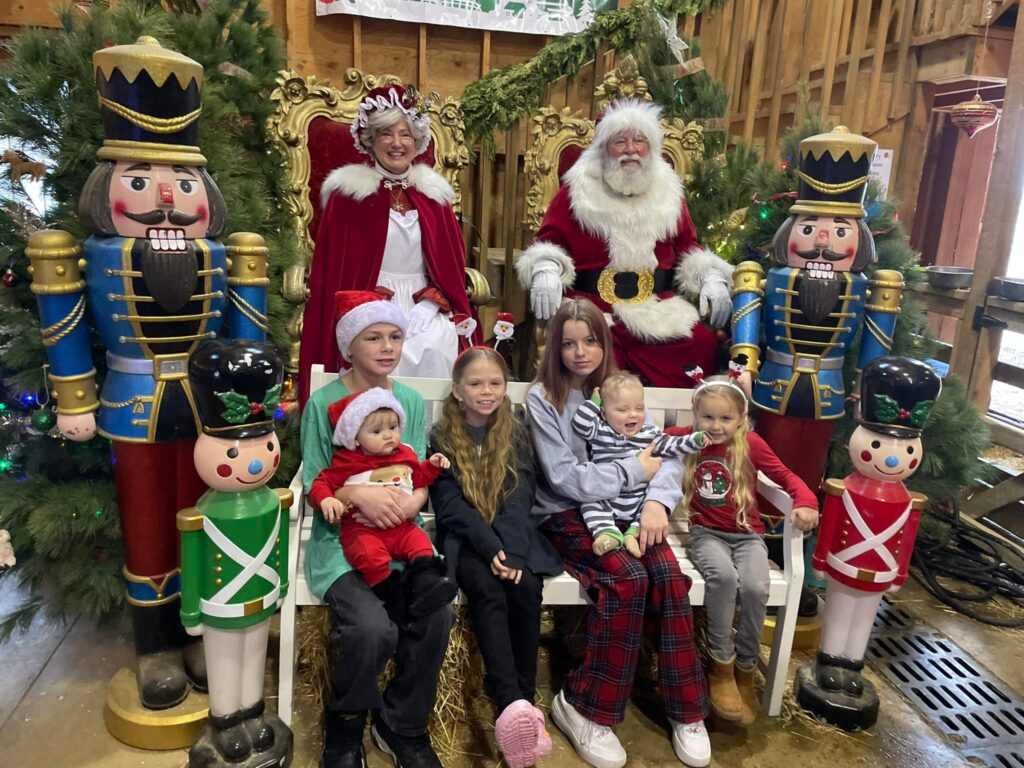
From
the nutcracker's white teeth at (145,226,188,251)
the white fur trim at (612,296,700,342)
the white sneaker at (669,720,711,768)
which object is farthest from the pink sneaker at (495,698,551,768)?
the white fur trim at (612,296,700,342)

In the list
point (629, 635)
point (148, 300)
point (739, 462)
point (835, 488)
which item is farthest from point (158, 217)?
point (835, 488)

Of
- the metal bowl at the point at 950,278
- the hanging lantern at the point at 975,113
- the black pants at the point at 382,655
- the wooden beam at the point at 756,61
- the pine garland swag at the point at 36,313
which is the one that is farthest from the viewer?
the wooden beam at the point at 756,61

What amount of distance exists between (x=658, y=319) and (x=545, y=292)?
0.49 m

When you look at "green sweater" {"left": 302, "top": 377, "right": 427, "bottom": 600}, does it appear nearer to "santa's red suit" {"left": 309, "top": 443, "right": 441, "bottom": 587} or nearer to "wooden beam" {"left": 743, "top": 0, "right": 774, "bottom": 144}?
"santa's red suit" {"left": 309, "top": 443, "right": 441, "bottom": 587}

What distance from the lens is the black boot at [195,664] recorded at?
2.18 m

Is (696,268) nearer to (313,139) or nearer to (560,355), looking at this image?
(560,355)

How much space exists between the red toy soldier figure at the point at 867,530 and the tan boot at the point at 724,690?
296 mm

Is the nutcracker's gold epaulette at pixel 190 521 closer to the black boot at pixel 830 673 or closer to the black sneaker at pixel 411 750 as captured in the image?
the black sneaker at pixel 411 750

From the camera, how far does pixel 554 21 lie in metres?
5.01

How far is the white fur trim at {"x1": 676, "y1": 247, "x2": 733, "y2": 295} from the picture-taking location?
316 centimetres

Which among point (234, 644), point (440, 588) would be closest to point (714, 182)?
point (440, 588)

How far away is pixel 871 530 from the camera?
2.10m

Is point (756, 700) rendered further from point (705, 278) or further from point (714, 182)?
point (714, 182)

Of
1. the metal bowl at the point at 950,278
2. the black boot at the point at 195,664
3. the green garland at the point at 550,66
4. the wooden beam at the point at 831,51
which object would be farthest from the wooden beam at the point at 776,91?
the black boot at the point at 195,664
